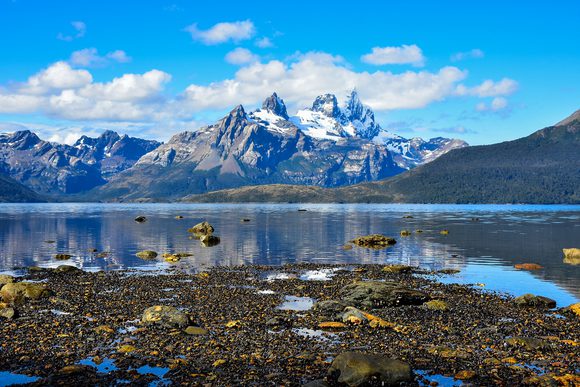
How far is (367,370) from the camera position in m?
22.1

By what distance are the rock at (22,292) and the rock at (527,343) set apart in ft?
119

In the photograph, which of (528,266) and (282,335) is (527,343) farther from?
(528,266)

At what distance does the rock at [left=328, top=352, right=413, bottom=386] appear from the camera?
21.9m

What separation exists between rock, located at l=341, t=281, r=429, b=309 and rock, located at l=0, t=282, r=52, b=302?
2561 cm

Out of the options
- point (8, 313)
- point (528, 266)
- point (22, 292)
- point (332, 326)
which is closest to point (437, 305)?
point (332, 326)

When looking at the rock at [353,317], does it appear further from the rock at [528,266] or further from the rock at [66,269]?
the rock at [66,269]

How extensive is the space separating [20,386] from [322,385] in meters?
13.1

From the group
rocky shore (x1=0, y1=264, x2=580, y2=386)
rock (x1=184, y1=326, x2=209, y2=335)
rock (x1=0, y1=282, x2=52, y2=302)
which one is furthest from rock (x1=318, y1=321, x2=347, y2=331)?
rock (x1=0, y1=282, x2=52, y2=302)

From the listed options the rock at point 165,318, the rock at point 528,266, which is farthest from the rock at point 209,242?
the rock at point 165,318

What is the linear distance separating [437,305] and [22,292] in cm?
3376

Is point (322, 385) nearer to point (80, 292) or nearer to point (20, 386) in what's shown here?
point (20, 386)

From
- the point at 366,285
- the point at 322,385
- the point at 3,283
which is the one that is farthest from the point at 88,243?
the point at 322,385

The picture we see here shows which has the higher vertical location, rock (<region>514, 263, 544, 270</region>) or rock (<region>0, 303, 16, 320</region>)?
rock (<region>0, 303, 16, 320</region>)

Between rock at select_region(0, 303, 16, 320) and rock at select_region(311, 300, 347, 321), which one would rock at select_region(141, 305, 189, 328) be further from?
rock at select_region(311, 300, 347, 321)
